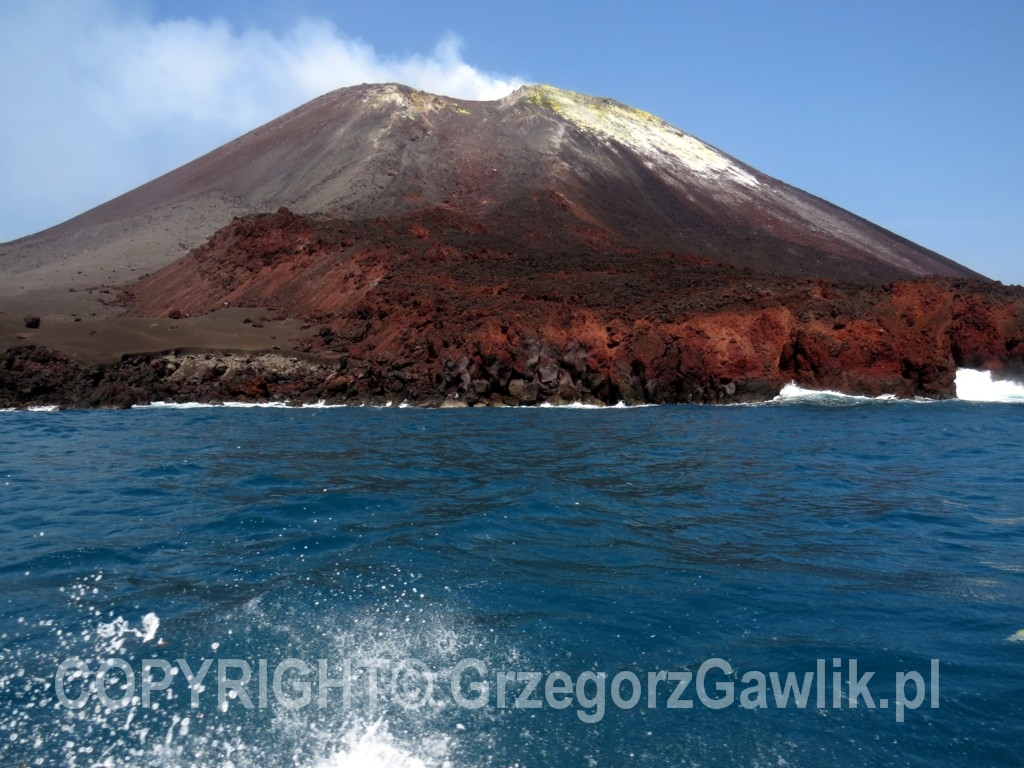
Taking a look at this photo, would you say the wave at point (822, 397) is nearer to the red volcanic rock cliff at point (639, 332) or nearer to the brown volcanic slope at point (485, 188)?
the red volcanic rock cliff at point (639, 332)

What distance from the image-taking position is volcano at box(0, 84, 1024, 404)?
25.9 meters

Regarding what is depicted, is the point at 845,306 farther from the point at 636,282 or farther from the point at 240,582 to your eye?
the point at 240,582

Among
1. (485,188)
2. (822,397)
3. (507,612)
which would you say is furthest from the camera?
(485,188)

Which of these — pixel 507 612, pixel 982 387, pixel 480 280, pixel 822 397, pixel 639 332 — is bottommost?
pixel 507 612

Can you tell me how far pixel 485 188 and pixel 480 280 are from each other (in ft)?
69.0

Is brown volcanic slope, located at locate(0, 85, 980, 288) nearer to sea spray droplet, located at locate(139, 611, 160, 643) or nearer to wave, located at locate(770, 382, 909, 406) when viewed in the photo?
wave, located at locate(770, 382, 909, 406)

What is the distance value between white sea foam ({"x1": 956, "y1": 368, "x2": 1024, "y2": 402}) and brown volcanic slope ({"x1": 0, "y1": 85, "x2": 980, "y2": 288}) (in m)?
18.2

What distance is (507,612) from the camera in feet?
20.1

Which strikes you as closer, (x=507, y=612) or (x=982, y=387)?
(x=507, y=612)

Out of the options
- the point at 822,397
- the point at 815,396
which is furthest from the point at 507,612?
the point at 815,396

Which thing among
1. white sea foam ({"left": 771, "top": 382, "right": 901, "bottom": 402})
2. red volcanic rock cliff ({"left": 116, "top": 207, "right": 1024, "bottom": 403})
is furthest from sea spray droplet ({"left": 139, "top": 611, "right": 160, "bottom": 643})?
white sea foam ({"left": 771, "top": 382, "right": 901, "bottom": 402})

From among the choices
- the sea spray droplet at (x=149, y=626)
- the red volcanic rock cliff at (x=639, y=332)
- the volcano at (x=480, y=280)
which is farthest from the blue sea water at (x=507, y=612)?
the volcano at (x=480, y=280)

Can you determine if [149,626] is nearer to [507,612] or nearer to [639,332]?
[507,612]

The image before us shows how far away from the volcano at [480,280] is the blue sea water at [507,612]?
46.1 ft
